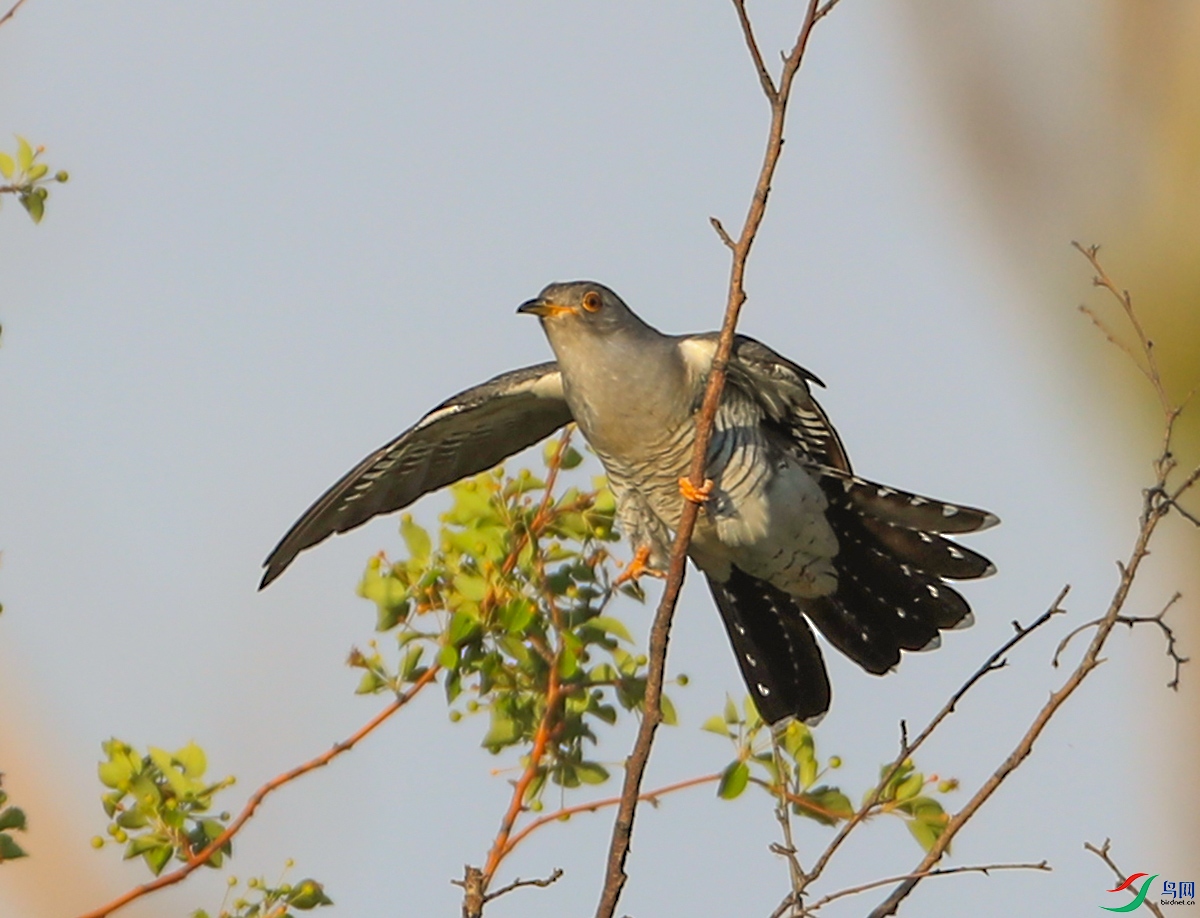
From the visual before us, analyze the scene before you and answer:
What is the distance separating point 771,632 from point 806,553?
456 millimetres

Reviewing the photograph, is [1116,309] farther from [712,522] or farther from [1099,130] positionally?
[712,522]

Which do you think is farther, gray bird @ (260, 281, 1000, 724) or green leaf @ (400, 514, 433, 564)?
gray bird @ (260, 281, 1000, 724)

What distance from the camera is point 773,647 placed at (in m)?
5.04

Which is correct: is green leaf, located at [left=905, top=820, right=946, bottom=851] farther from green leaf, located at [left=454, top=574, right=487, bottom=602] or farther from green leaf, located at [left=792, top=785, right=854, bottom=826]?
green leaf, located at [left=454, top=574, right=487, bottom=602]

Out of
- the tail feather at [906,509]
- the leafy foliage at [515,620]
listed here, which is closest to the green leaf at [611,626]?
the leafy foliage at [515,620]

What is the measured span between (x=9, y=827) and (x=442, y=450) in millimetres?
2428

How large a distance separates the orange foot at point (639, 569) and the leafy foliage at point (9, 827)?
1561 millimetres

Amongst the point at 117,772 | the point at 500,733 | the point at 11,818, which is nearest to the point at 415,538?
the point at 500,733

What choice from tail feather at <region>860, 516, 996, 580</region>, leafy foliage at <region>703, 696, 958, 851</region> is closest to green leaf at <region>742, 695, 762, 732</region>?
leafy foliage at <region>703, 696, 958, 851</region>

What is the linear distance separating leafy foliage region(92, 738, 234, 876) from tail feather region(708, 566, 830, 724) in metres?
2.38

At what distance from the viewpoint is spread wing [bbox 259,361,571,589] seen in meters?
4.58

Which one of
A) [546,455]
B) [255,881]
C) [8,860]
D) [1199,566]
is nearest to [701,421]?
[546,455]

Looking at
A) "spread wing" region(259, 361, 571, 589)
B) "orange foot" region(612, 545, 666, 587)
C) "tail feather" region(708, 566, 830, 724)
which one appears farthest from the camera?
"tail feather" region(708, 566, 830, 724)

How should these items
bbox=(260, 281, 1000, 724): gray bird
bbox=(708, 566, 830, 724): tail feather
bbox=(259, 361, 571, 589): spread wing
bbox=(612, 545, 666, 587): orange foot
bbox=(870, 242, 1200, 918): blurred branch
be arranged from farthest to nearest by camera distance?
bbox=(708, 566, 830, 724): tail feather < bbox=(259, 361, 571, 589): spread wing < bbox=(260, 281, 1000, 724): gray bird < bbox=(612, 545, 666, 587): orange foot < bbox=(870, 242, 1200, 918): blurred branch
